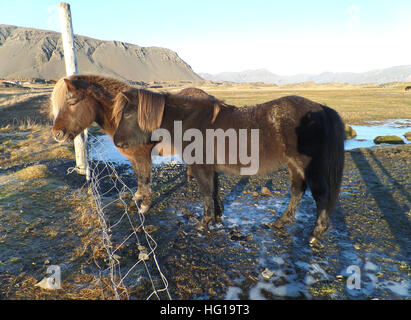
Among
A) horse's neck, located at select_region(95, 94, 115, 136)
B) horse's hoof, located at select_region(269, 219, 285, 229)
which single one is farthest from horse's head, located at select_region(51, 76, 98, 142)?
horse's hoof, located at select_region(269, 219, 285, 229)

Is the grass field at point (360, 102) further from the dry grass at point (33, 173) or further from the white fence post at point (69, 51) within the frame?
the dry grass at point (33, 173)

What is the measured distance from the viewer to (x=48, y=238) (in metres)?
3.60

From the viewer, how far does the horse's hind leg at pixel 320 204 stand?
3539mm

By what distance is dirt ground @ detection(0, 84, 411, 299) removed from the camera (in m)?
2.77

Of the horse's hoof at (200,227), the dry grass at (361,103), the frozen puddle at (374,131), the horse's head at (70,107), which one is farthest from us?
the dry grass at (361,103)

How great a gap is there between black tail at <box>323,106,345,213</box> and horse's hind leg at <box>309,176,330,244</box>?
0.35ft

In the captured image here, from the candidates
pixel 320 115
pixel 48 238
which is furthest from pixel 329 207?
pixel 48 238

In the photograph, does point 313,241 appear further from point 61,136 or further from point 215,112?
point 61,136

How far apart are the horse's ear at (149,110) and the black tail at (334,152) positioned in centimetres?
258

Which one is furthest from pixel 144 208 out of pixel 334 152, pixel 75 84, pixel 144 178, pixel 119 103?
pixel 334 152

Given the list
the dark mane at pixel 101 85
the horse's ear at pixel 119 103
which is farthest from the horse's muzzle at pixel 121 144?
the dark mane at pixel 101 85

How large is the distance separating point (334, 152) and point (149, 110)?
2.93 metres

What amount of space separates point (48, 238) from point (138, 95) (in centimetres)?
266

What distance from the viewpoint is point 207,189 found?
388 centimetres
